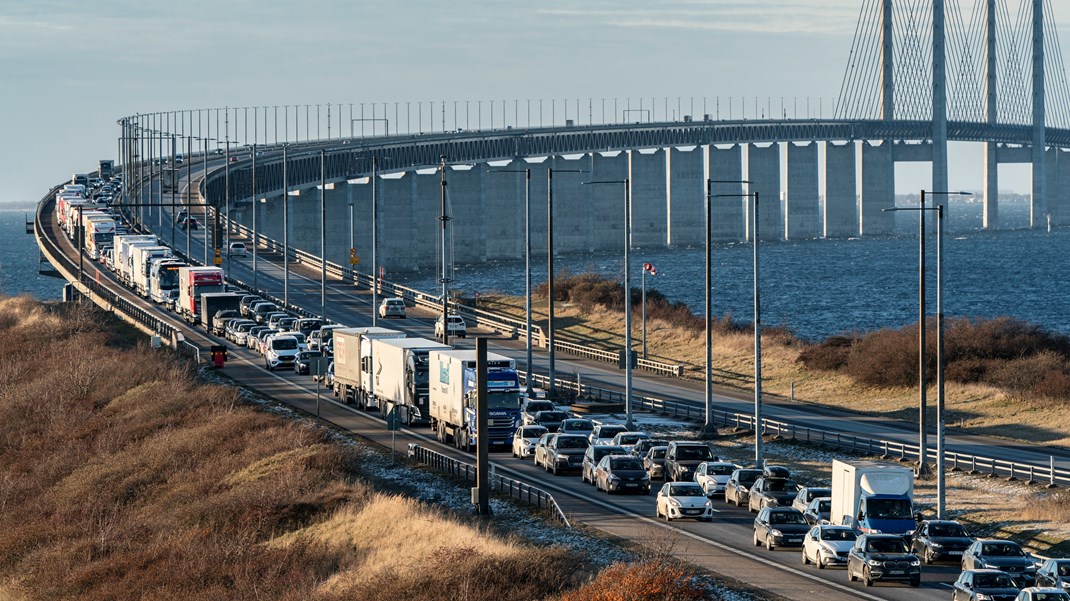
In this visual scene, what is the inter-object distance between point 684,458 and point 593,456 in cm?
266

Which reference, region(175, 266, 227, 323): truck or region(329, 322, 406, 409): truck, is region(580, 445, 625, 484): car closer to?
region(329, 322, 406, 409): truck

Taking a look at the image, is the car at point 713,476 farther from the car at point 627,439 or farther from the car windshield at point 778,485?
the car at point 627,439

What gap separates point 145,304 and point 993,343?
5529cm

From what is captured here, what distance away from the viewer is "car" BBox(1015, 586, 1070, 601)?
29.0 metres

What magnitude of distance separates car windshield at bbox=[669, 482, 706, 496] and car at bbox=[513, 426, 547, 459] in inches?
476

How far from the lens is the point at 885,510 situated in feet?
123

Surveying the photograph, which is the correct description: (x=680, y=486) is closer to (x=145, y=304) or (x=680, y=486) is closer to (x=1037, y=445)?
(x=1037, y=445)

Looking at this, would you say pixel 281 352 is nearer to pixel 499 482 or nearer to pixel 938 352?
pixel 499 482

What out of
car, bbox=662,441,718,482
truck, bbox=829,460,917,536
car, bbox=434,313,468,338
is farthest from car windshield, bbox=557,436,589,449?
car, bbox=434,313,468,338

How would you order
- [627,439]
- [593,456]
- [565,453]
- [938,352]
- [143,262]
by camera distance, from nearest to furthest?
[938,352]
[593,456]
[565,453]
[627,439]
[143,262]

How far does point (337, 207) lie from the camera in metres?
195

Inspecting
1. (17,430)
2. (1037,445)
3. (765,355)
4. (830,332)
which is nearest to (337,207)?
(830,332)

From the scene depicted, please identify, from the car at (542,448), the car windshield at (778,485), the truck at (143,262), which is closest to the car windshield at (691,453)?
the car at (542,448)

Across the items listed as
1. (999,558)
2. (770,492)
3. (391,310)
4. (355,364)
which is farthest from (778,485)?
(391,310)
